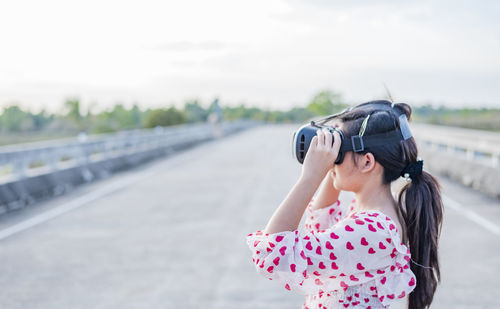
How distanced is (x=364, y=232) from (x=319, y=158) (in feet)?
0.88

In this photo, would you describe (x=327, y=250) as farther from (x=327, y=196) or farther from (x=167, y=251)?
(x=167, y=251)

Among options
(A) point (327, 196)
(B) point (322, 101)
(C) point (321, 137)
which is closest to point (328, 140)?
(C) point (321, 137)

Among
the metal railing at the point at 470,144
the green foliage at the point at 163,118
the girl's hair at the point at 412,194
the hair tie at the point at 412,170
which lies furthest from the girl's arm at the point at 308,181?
the green foliage at the point at 163,118

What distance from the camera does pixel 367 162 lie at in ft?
6.70

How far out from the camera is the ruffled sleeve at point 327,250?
1.91 m

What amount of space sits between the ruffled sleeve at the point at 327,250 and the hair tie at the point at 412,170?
23 centimetres

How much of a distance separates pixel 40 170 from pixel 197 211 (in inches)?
199

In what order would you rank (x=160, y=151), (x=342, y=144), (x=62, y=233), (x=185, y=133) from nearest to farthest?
(x=342, y=144), (x=62, y=233), (x=160, y=151), (x=185, y=133)

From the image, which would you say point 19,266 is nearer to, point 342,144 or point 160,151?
point 342,144

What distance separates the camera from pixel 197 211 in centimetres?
1032

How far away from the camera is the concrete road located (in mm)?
5500

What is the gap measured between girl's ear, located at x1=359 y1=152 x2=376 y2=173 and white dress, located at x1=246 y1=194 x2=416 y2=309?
144mm

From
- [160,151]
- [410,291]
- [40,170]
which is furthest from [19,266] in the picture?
[160,151]

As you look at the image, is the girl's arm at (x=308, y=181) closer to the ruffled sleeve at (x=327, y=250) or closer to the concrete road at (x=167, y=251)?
the ruffled sleeve at (x=327, y=250)
